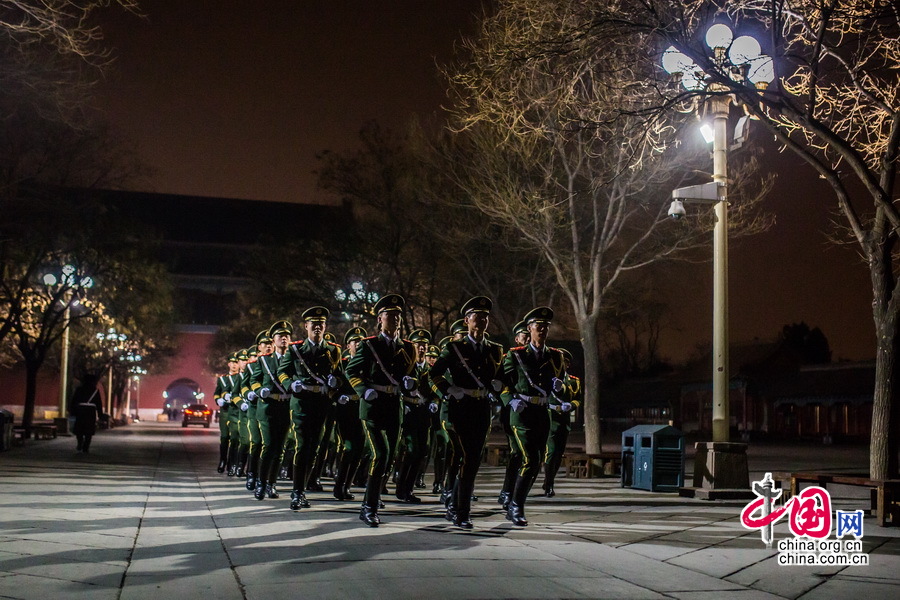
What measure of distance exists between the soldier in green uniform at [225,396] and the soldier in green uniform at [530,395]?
297 inches

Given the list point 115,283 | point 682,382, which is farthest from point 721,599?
point 682,382

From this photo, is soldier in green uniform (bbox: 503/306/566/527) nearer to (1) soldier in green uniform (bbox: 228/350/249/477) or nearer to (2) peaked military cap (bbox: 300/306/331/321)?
(2) peaked military cap (bbox: 300/306/331/321)

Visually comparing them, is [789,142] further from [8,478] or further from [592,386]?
[8,478]

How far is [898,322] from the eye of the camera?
1277 cm

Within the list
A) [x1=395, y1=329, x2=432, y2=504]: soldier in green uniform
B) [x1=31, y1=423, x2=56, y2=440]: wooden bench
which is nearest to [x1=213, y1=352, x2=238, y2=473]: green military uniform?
[x1=395, y1=329, x2=432, y2=504]: soldier in green uniform

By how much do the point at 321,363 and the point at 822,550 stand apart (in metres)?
6.24

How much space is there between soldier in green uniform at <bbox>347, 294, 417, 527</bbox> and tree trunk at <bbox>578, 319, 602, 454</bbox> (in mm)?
10449

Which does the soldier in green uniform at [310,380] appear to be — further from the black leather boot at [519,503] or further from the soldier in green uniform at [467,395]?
the black leather boot at [519,503]

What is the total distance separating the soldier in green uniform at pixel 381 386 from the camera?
10.4 m

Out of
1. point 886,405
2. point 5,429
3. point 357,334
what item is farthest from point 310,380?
point 5,429

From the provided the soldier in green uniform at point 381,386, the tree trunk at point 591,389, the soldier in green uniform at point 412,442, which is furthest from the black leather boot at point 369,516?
the tree trunk at point 591,389

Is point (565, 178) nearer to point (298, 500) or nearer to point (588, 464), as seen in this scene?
point (588, 464)

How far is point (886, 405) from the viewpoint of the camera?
1284 centimetres

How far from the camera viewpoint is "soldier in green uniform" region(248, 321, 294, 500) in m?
13.1
